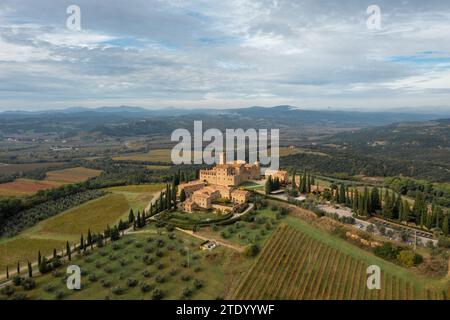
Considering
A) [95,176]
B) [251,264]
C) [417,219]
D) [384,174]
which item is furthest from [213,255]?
[384,174]

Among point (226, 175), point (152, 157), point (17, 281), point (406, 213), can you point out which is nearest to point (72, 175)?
point (152, 157)

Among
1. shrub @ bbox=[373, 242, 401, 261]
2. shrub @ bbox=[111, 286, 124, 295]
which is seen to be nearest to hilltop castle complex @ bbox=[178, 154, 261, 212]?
shrub @ bbox=[373, 242, 401, 261]

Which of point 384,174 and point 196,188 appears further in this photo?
point 384,174

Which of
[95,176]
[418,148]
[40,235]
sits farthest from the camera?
[418,148]

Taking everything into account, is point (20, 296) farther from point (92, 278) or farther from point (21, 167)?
point (21, 167)

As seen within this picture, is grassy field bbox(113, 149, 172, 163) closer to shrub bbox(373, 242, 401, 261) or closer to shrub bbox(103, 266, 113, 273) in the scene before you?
shrub bbox(103, 266, 113, 273)

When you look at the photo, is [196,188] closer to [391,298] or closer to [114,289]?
[114,289]

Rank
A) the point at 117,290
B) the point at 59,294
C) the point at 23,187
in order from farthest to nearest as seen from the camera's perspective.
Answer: the point at 23,187
the point at 117,290
the point at 59,294

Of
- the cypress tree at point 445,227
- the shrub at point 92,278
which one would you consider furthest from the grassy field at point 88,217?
the cypress tree at point 445,227
